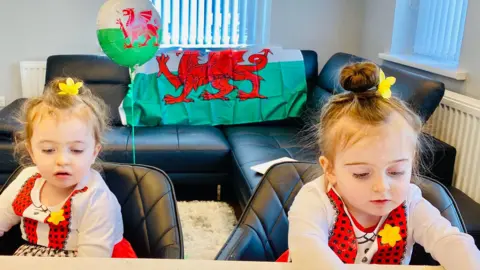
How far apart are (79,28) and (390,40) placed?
230 centimetres

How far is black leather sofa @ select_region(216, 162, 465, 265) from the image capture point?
1.32m

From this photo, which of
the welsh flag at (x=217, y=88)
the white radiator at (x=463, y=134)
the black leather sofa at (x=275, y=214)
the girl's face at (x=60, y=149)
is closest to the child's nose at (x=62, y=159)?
the girl's face at (x=60, y=149)

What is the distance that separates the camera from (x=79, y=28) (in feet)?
12.5

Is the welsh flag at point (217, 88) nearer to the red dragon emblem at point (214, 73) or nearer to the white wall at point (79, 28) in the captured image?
the red dragon emblem at point (214, 73)

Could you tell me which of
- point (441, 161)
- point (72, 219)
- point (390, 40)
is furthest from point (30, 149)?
point (390, 40)

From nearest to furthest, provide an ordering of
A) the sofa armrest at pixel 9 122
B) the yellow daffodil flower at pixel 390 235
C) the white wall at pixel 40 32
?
the yellow daffodil flower at pixel 390 235, the sofa armrest at pixel 9 122, the white wall at pixel 40 32

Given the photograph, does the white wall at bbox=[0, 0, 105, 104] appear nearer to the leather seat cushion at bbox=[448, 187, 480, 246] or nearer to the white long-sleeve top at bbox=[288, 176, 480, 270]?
the leather seat cushion at bbox=[448, 187, 480, 246]

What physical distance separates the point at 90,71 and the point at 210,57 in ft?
2.76

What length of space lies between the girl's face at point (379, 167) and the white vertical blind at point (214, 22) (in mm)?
3064

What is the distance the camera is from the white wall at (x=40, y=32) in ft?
12.2

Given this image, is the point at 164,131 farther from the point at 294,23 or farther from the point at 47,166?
the point at 47,166

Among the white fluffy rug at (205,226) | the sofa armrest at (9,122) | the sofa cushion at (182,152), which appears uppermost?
the sofa armrest at (9,122)

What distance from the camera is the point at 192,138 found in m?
3.13

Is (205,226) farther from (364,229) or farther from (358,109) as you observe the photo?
(358,109)
